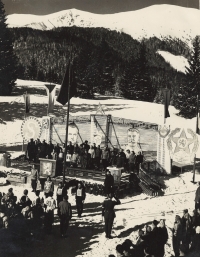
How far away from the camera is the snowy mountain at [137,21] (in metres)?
8.49

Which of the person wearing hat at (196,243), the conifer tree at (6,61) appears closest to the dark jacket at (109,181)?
the person wearing hat at (196,243)

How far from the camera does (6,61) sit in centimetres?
1009

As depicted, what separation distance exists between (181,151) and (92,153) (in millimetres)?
3219

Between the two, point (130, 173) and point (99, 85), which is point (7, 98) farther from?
point (130, 173)

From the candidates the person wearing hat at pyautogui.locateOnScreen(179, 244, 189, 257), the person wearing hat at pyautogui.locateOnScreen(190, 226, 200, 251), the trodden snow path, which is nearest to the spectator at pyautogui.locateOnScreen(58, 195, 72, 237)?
the trodden snow path

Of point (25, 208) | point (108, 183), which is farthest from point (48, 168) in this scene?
point (25, 208)

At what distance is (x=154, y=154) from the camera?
11016 mm

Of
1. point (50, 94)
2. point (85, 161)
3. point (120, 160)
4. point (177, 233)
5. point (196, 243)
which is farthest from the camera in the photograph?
point (85, 161)

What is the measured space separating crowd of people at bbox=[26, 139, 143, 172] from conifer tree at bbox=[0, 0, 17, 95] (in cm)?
186

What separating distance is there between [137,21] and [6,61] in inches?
155

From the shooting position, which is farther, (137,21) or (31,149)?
(31,149)

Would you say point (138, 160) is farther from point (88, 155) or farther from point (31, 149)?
point (31, 149)

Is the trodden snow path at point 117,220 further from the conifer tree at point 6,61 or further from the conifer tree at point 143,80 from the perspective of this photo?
the conifer tree at point 6,61

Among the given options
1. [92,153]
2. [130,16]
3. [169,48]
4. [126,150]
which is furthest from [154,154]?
[130,16]
